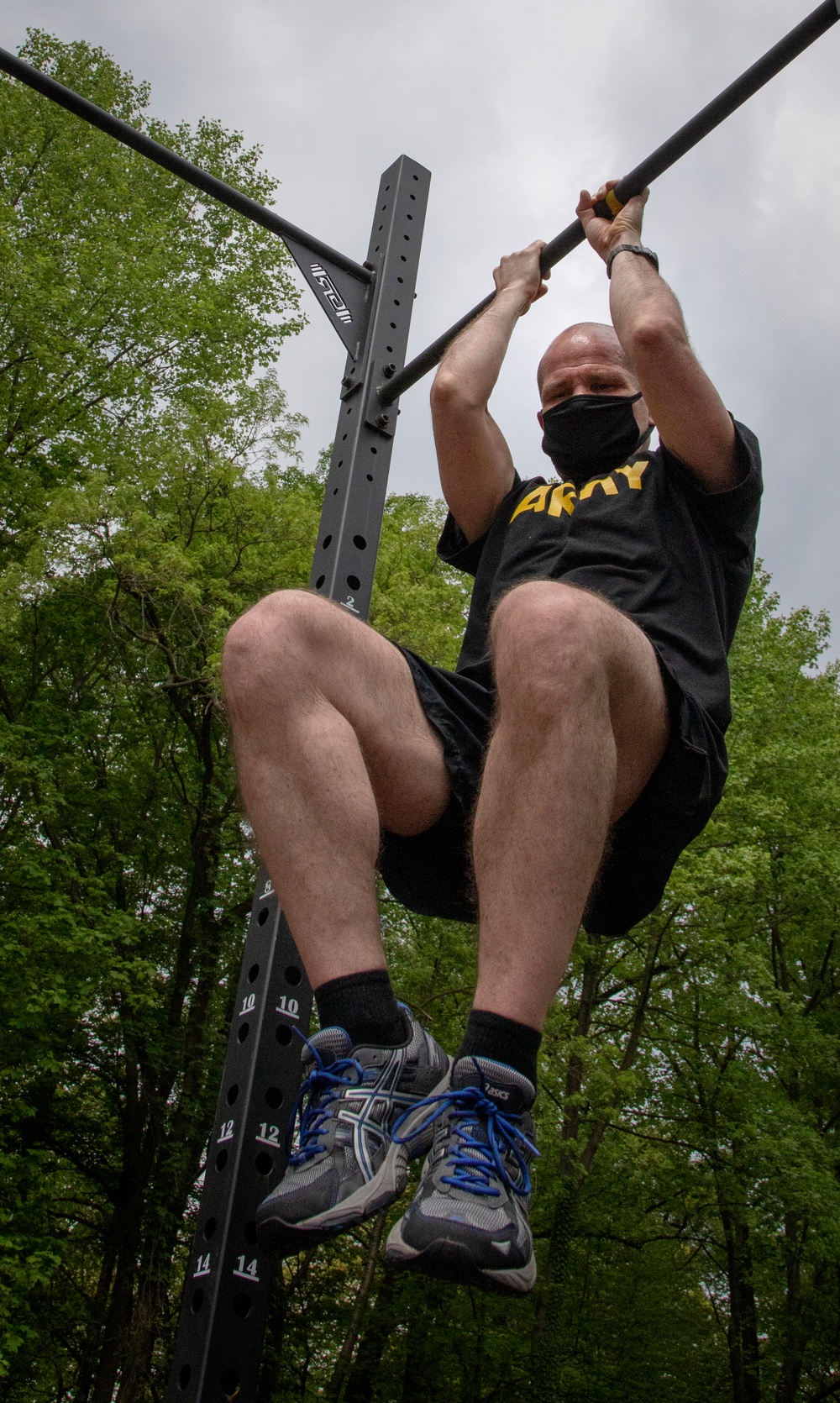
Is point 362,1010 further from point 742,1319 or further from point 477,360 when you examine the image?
point 742,1319

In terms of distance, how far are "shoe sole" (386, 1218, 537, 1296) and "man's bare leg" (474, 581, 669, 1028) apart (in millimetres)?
255

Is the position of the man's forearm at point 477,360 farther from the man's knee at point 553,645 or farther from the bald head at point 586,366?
the man's knee at point 553,645

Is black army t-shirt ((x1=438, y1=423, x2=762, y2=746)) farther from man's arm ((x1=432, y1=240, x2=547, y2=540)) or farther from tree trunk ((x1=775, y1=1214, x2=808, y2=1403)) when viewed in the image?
tree trunk ((x1=775, y1=1214, x2=808, y2=1403))

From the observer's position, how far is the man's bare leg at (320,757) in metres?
1.32

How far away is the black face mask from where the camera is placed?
196 centimetres

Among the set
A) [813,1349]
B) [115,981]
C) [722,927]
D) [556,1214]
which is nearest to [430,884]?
[115,981]

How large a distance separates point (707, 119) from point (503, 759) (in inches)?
53.8

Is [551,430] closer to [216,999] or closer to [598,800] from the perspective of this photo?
[598,800]

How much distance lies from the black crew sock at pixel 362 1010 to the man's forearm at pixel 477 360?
111cm

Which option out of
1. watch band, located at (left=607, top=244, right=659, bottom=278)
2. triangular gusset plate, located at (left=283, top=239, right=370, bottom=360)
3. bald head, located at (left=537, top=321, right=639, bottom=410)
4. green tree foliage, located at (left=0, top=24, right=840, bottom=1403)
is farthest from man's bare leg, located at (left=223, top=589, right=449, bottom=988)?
green tree foliage, located at (left=0, top=24, right=840, bottom=1403)

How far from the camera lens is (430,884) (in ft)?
5.64

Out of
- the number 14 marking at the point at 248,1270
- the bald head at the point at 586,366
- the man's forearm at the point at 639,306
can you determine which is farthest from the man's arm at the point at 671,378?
the number 14 marking at the point at 248,1270

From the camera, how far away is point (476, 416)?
6.48 ft

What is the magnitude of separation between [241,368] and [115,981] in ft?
24.5
